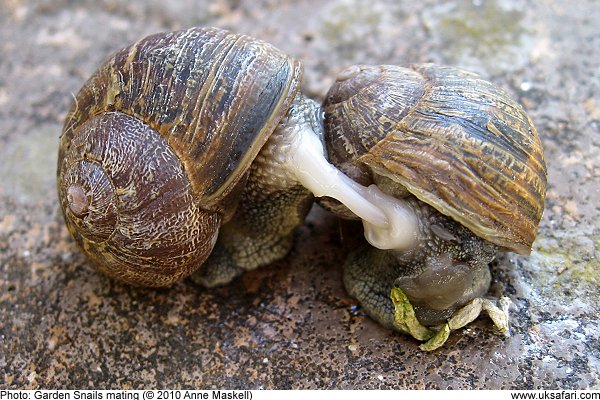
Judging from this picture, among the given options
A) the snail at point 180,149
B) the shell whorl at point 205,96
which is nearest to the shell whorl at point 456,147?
the snail at point 180,149

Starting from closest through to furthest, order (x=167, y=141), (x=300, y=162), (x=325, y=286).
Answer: (x=167, y=141) → (x=300, y=162) → (x=325, y=286)

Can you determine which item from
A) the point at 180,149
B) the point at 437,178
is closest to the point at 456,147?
the point at 437,178

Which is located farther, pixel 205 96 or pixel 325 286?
pixel 325 286

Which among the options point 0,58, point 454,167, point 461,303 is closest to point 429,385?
point 461,303

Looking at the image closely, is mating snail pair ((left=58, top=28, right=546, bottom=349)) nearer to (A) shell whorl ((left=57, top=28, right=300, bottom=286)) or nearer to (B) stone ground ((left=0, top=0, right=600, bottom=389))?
(A) shell whorl ((left=57, top=28, right=300, bottom=286))

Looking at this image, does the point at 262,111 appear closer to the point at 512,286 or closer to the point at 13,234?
the point at 512,286

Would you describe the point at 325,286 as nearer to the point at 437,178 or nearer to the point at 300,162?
the point at 300,162

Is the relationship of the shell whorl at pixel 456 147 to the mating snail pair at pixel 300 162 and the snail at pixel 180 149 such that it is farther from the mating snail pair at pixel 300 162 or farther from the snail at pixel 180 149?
the snail at pixel 180 149
